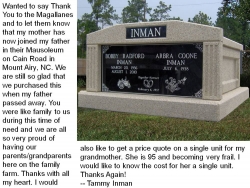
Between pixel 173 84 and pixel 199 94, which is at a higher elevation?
pixel 173 84

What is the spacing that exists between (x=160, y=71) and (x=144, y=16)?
21703 mm

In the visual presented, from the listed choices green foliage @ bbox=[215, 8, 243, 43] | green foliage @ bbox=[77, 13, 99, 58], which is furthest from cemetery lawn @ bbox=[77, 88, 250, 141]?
green foliage @ bbox=[215, 8, 243, 43]

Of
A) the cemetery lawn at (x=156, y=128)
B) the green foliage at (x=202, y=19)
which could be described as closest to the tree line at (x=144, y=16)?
the green foliage at (x=202, y=19)

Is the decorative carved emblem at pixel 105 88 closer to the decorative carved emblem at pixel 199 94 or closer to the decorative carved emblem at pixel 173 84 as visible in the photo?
the decorative carved emblem at pixel 173 84

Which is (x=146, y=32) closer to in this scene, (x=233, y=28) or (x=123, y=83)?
(x=123, y=83)

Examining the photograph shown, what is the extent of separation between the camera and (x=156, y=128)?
571 centimetres

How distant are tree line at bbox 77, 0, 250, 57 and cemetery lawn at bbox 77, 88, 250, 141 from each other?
8.46 m

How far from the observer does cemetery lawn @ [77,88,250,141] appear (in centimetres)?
527

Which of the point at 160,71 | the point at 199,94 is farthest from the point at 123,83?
the point at 199,94

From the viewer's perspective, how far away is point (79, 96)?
Answer: 7977mm

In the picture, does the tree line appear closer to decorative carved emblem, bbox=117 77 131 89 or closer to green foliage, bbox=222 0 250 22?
green foliage, bbox=222 0 250 22
